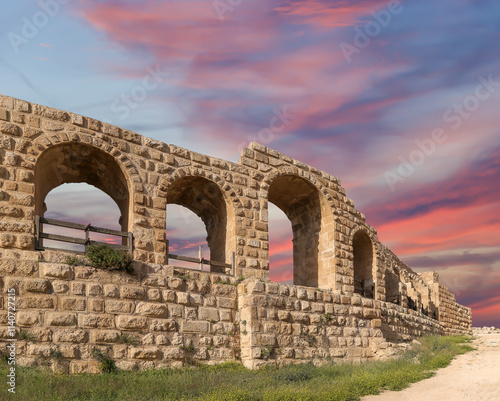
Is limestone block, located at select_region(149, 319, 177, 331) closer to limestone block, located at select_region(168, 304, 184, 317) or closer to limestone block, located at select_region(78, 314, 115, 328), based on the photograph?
limestone block, located at select_region(168, 304, 184, 317)

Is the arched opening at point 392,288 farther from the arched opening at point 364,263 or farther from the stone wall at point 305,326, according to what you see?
the stone wall at point 305,326

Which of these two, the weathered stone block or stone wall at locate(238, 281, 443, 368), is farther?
stone wall at locate(238, 281, 443, 368)

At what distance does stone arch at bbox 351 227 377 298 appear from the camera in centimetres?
2056

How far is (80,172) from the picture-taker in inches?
551

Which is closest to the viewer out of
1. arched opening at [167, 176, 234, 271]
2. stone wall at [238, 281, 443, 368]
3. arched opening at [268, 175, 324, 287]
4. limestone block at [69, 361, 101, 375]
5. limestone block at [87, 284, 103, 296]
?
limestone block at [69, 361, 101, 375]

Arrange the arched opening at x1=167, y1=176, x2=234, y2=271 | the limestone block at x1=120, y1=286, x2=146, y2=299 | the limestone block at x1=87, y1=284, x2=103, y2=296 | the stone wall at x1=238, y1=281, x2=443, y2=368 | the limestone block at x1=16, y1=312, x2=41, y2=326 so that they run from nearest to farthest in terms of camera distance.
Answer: the limestone block at x1=16, y1=312, x2=41, y2=326
the limestone block at x1=87, y1=284, x2=103, y2=296
the limestone block at x1=120, y1=286, x2=146, y2=299
the stone wall at x1=238, y1=281, x2=443, y2=368
the arched opening at x1=167, y1=176, x2=234, y2=271

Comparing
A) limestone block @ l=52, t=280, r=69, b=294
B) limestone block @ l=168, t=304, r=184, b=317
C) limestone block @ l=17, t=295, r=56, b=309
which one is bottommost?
limestone block @ l=168, t=304, r=184, b=317

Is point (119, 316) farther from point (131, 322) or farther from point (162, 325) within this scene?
point (162, 325)

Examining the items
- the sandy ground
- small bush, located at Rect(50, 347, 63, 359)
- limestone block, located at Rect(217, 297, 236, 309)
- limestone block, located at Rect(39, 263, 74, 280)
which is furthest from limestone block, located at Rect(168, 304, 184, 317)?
the sandy ground

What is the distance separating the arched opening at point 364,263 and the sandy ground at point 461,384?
6332mm

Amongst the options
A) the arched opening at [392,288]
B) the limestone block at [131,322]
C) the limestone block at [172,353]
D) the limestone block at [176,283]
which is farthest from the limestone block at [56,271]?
the arched opening at [392,288]

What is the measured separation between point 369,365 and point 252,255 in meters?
4.43

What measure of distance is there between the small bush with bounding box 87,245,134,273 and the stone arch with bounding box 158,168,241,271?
2544 millimetres

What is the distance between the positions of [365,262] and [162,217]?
11002 millimetres
